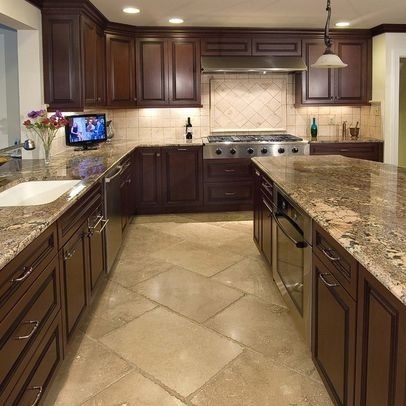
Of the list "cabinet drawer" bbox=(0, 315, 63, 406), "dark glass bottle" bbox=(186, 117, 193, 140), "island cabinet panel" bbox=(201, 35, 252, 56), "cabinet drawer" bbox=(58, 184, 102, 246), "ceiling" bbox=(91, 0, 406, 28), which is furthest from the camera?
"dark glass bottle" bbox=(186, 117, 193, 140)

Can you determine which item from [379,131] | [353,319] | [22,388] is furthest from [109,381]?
[379,131]

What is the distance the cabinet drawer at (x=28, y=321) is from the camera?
1489 millimetres

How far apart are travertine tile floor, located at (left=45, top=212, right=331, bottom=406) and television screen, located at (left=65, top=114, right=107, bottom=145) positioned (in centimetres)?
129

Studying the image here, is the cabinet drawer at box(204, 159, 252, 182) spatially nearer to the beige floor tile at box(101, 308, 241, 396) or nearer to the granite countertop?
the granite countertop

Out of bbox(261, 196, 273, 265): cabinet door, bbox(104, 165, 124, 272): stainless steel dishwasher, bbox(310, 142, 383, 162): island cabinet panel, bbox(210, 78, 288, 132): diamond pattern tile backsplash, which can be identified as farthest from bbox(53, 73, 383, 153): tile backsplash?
bbox(261, 196, 273, 265): cabinet door

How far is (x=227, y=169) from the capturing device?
5.84 m

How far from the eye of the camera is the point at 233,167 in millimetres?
5840

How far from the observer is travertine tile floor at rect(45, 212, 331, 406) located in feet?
7.20

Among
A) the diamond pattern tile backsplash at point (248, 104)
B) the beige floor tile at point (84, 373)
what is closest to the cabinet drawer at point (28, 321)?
the beige floor tile at point (84, 373)

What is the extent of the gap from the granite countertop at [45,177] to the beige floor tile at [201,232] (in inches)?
38.3

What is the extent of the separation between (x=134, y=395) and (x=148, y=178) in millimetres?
3814

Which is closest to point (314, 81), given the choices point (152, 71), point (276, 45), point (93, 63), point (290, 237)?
point (276, 45)

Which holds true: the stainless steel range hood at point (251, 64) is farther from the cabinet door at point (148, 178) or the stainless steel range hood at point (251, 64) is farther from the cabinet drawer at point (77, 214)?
the cabinet drawer at point (77, 214)

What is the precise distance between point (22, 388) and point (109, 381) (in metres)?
0.73
